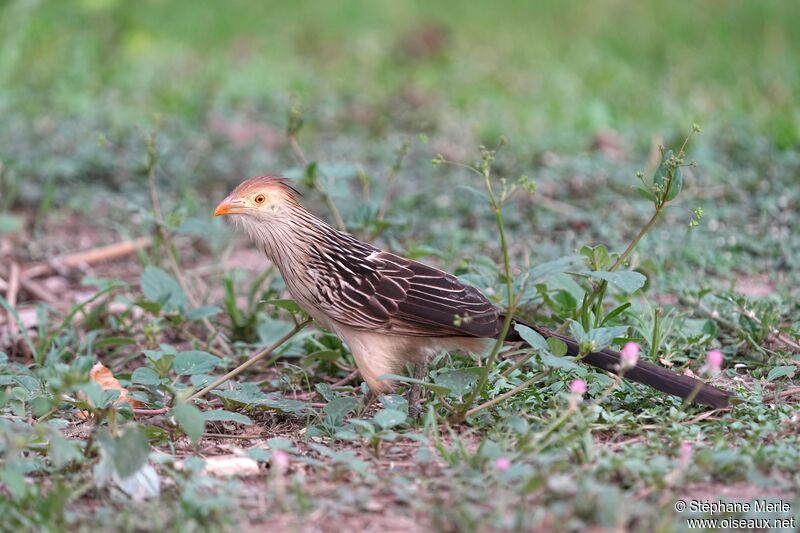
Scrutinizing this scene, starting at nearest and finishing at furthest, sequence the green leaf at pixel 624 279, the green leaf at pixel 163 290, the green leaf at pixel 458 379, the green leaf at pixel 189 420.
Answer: the green leaf at pixel 189 420, the green leaf at pixel 624 279, the green leaf at pixel 458 379, the green leaf at pixel 163 290

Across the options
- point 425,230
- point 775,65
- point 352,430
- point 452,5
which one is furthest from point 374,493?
point 452,5

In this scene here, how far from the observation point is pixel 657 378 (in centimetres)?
403

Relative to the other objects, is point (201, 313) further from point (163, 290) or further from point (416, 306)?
point (416, 306)

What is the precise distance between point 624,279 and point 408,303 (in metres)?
0.84

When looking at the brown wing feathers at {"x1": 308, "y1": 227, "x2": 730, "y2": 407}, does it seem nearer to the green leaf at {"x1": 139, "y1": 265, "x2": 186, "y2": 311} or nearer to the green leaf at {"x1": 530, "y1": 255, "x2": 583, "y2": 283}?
the green leaf at {"x1": 530, "y1": 255, "x2": 583, "y2": 283}

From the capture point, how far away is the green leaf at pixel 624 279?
3877 mm

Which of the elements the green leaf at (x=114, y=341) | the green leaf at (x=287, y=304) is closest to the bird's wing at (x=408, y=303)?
the green leaf at (x=287, y=304)

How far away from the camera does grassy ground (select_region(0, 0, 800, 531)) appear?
338 cm

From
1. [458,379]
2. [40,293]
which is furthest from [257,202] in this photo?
[40,293]

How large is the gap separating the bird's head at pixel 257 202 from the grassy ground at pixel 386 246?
0.61 m

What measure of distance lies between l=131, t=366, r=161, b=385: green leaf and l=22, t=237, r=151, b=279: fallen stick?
1954 millimetres

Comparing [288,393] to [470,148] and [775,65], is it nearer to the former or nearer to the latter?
[470,148]

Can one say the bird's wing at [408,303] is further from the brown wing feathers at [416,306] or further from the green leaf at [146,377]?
the green leaf at [146,377]

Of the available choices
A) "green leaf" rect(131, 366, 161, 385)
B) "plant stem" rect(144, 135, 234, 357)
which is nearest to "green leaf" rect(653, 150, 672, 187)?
"green leaf" rect(131, 366, 161, 385)
